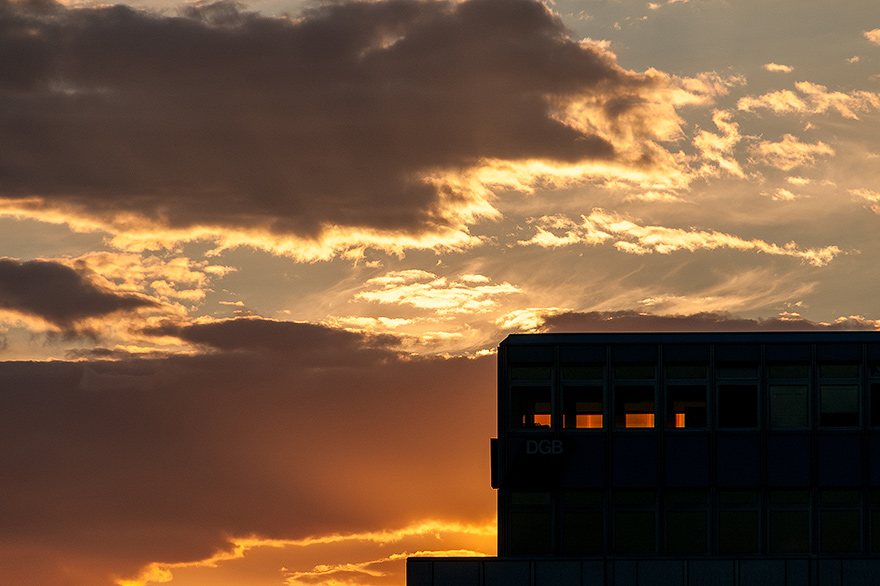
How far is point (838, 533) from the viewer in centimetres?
3784

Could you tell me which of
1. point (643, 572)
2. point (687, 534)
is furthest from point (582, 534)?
point (687, 534)

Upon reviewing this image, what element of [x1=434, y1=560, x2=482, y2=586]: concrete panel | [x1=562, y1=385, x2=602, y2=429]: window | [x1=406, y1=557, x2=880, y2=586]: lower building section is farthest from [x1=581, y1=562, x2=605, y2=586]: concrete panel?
[x1=562, y1=385, x2=602, y2=429]: window

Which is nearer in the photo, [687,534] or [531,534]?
[531,534]

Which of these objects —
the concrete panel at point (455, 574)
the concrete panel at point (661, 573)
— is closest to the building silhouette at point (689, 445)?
the concrete panel at point (661, 573)

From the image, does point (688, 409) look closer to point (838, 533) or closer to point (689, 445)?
point (689, 445)

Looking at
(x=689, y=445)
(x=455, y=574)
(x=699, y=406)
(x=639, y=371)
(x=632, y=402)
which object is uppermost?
(x=639, y=371)

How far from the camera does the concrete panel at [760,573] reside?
118 ft

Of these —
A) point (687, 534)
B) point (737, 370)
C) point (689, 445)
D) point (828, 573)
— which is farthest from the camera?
point (737, 370)

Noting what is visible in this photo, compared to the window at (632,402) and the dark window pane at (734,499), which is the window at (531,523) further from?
the dark window pane at (734,499)

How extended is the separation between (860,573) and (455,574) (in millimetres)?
12855

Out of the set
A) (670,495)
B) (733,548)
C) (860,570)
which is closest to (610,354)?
(670,495)

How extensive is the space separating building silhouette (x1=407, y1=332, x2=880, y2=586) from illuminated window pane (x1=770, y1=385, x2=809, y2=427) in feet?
0.11

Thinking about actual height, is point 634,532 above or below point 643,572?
above

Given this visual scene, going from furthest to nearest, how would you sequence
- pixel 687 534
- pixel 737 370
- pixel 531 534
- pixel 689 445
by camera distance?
pixel 737 370, pixel 689 445, pixel 687 534, pixel 531 534
